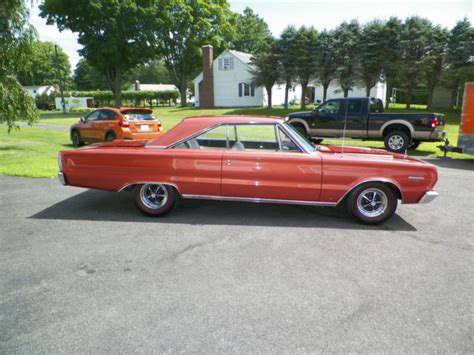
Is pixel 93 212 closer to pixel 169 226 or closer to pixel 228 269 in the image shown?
pixel 169 226

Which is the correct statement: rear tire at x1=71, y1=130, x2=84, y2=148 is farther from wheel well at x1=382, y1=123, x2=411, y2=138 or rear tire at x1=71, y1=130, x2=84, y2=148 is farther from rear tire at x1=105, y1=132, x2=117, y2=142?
wheel well at x1=382, y1=123, x2=411, y2=138

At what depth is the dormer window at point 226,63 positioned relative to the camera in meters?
41.1

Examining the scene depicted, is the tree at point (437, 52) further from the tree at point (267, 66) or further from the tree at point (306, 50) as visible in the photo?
the tree at point (267, 66)

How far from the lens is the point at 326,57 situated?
30984 millimetres

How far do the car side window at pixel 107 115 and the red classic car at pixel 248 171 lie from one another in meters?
6.95

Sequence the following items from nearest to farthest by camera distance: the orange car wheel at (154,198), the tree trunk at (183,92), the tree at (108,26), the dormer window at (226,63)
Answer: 1. the orange car wheel at (154,198)
2. the tree at (108,26)
3. the dormer window at (226,63)
4. the tree trunk at (183,92)

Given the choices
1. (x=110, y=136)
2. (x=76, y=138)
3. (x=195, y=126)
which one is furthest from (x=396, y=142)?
(x=76, y=138)

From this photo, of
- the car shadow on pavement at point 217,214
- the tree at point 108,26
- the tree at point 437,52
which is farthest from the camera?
the tree at point 108,26

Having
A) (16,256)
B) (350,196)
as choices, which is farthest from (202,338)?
(350,196)

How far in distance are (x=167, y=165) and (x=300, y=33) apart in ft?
99.7

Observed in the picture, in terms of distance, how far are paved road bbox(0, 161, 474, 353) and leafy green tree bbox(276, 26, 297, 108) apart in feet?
96.0

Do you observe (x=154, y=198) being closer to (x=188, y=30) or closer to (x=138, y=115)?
(x=138, y=115)

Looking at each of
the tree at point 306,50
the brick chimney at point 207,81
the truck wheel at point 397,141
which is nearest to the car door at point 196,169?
the truck wheel at point 397,141

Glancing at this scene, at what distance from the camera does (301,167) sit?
491 centimetres
